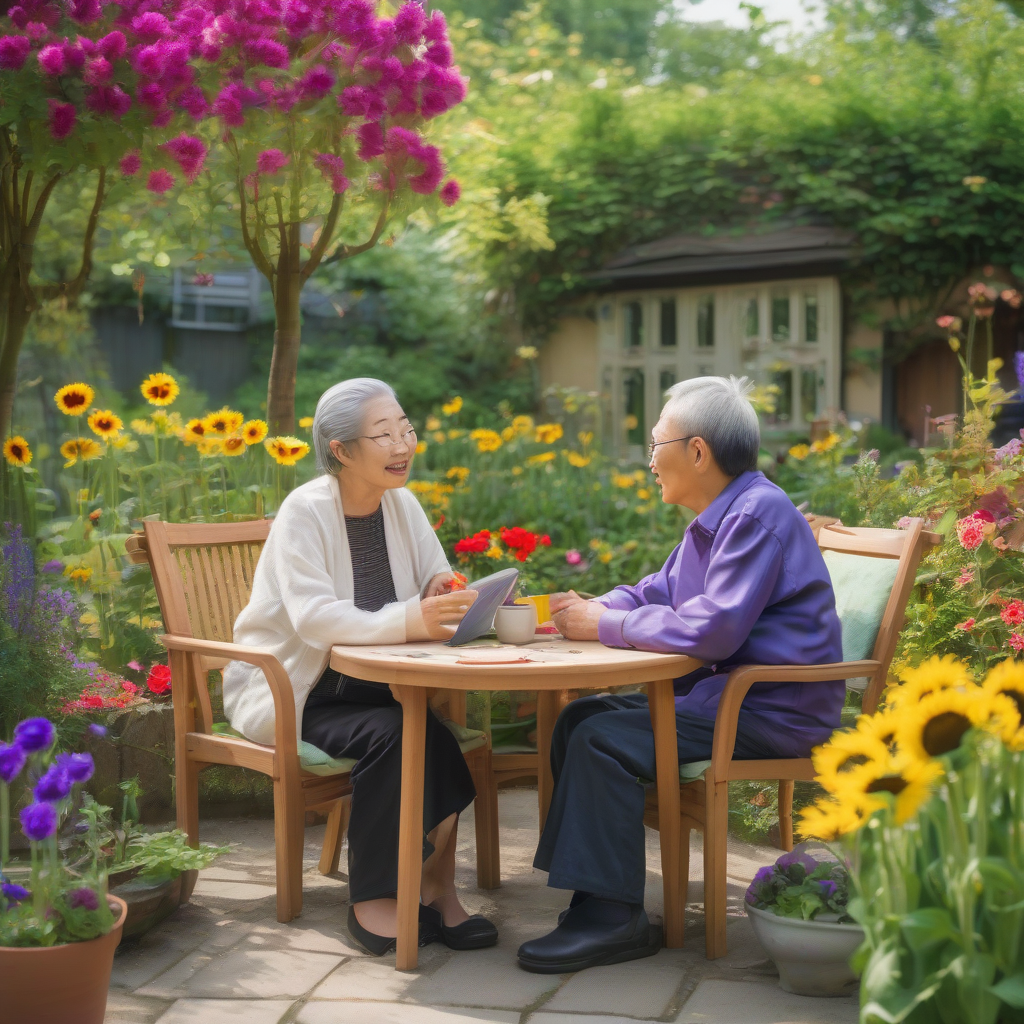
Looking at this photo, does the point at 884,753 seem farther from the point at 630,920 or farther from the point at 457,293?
the point at 457,293

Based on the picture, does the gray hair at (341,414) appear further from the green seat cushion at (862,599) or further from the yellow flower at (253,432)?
the green seat cushion at (862,599)

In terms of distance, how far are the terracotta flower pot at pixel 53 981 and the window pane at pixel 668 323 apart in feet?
31.0

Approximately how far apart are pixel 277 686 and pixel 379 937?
25.3 inches

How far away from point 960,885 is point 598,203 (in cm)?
975

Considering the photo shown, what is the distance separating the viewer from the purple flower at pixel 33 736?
2.07 metres

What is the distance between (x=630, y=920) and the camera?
2.72 meters

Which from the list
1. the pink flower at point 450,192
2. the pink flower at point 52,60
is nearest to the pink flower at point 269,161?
the pink flower at point 450,192

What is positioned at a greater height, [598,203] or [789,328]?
[598,203]

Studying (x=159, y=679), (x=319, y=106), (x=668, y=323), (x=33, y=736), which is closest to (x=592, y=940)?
(x=33, y=736)

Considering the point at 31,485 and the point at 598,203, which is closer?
the point at 31,485

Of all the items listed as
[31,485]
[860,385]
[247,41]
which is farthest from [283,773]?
[860,385]

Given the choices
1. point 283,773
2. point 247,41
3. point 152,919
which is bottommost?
point 152,919

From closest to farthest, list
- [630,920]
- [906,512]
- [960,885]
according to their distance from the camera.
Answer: [960,885] → [630,920] → [906,512]

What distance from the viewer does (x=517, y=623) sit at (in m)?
2.87
